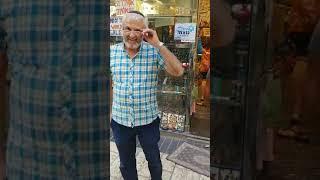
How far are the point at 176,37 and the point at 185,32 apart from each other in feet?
0.38

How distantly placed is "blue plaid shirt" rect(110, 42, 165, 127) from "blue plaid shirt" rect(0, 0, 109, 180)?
1529mm

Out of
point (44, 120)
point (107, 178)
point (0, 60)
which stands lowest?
point (107, 178)

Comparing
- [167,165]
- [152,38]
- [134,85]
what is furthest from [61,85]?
[167,165]

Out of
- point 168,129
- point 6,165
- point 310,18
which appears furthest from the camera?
point 168,129

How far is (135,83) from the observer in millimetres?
2232

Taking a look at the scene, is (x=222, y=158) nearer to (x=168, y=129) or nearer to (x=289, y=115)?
(x=289, y=115)

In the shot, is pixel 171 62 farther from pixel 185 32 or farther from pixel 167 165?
pixel 185 32

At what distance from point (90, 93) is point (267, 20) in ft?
1.20

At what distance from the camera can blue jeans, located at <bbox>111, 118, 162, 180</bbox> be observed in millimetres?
2291

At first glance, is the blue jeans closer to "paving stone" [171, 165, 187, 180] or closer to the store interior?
"paving stone" [171, 165, 187, 180]

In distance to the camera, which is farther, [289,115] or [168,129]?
[168,129]

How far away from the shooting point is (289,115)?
697 mm

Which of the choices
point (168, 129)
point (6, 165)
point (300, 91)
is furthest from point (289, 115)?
point (168, 129)

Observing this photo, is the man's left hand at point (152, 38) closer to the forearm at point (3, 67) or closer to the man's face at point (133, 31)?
the man's face at point (133, 31)
